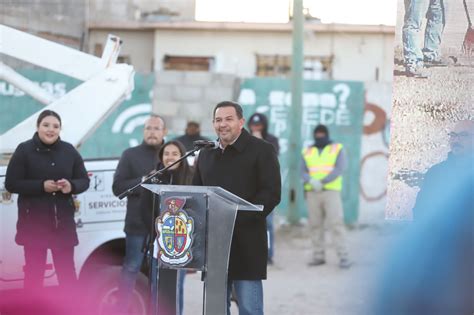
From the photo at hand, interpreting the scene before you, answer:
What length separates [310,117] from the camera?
53.7 feet

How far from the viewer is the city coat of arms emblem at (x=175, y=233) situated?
5.99 m

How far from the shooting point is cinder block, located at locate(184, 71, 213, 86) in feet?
52.5

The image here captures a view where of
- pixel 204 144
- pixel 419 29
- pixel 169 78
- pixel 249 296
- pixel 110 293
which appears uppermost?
pixel 419 29

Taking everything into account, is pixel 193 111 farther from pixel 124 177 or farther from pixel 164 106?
pixel 124 177

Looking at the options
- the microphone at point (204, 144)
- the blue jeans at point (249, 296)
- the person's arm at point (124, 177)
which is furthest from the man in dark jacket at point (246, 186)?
the person's arm at point (124, 177)

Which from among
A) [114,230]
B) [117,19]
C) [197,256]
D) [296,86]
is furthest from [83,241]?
[117,19]

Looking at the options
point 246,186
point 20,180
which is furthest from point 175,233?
point 20,180

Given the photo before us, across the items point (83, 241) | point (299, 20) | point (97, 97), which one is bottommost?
point (83, 241)

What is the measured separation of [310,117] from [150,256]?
31.5 ft

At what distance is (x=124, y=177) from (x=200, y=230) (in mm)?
2286

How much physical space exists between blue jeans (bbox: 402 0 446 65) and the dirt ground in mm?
1216

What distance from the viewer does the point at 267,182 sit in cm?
646

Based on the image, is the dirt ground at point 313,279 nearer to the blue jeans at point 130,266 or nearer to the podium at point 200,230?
the blue jeans at point 130,266

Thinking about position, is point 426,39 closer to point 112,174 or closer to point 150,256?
point 150,256
